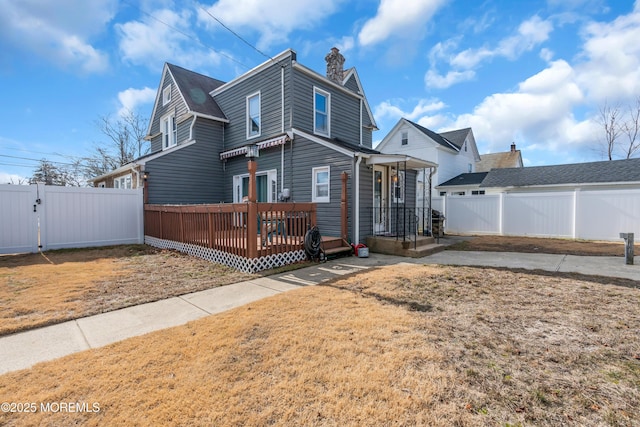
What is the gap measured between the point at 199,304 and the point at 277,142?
6951mm

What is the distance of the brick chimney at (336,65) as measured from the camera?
12.2 metres

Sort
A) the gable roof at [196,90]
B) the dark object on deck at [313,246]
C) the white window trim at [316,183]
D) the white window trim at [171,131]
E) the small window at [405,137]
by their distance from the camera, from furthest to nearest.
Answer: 1. the small window at [405,137]
2. the white window trim at [171,131]
3. the gable roof at [196,90]
4. the white window trim at [316,183]
5. the dark object on deck at [313,246]

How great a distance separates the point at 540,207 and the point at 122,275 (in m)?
15.2

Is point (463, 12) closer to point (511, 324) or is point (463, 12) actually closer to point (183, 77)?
point (511, 324)

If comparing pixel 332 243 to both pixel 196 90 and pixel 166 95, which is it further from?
pixel 166 95

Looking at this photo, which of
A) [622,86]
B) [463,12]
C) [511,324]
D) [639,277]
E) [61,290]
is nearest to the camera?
[511,324]

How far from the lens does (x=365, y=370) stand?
242 centimetres

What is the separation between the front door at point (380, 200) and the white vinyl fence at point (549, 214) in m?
6.12

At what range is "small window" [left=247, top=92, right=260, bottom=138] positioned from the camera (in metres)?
11.5

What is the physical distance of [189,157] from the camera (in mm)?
11938

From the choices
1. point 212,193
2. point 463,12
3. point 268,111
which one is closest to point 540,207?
point 463,12

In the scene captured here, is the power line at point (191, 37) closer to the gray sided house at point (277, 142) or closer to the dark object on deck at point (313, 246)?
the gray sided house at point (277, 142)

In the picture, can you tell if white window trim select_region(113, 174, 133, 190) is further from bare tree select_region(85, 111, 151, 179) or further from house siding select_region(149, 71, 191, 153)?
bare tree select_region(85, 111, 151, 179)

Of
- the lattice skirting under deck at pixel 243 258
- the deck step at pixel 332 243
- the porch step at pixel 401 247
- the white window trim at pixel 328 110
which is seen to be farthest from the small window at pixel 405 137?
the lattice skirting under deck at pixel 243 258
